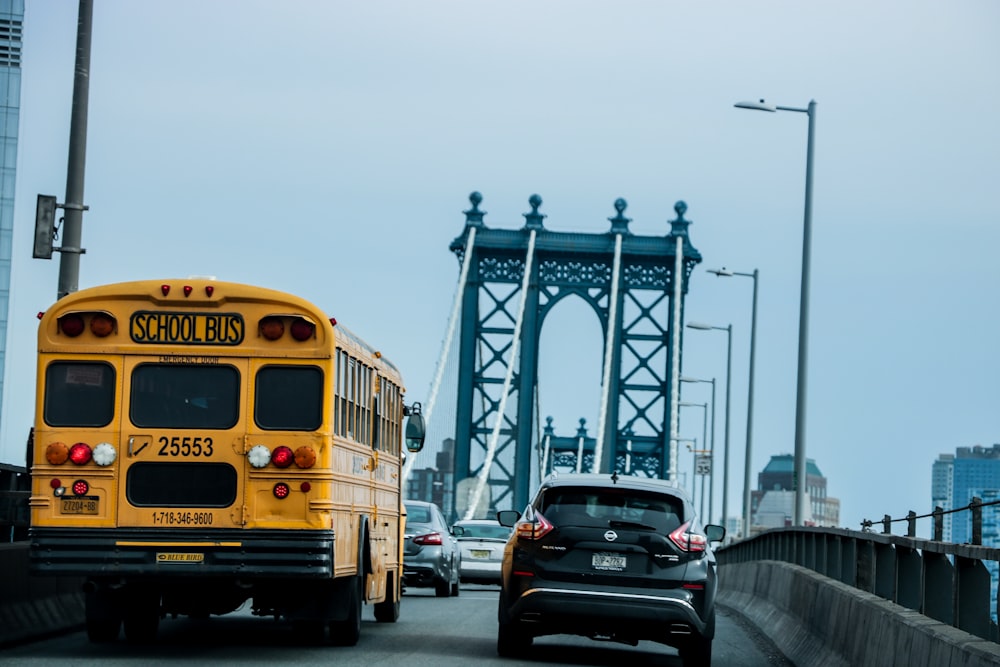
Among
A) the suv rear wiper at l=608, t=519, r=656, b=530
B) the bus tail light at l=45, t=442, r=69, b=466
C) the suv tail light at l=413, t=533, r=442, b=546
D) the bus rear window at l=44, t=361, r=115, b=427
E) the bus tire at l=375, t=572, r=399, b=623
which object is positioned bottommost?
the bus tire at l=375, t=572, r=399, b=623

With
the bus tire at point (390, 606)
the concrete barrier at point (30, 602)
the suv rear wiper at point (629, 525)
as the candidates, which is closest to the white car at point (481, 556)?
the bus tire at point (390, 606)

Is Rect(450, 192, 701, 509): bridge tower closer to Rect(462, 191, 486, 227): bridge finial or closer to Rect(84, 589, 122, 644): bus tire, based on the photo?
Rect(462, 191, 486, 227): bridge finial

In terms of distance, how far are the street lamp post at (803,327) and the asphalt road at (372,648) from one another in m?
7.12

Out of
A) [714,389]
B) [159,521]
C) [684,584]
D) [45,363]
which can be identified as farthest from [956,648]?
[714,389]

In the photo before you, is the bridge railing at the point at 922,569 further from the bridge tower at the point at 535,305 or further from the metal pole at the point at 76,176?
the bridge tower at the point at 535,305

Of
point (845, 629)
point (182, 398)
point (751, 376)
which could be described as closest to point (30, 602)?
point (182, 398)

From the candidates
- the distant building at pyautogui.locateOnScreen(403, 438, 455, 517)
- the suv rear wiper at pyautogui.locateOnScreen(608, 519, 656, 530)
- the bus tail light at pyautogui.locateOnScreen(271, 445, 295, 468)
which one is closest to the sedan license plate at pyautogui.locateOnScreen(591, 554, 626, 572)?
the suv rear wiper at pyautogui.locateOnScreen(608, 519, 656, 530)

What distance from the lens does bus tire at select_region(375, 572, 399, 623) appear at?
1908cm

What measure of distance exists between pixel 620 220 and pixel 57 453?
2911 inches

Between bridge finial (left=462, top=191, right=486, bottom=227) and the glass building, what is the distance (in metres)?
23.3

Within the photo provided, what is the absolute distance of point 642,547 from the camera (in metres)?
14.7

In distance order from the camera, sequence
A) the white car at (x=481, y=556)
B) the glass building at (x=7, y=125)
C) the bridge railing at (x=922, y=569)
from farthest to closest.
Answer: the glass building at (x=7, y=125)
the white car at (x=481, y=556)
the bridge railing at (x=922, y=569)

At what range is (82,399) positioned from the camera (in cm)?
1456

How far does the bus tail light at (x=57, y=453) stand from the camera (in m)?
14.4
